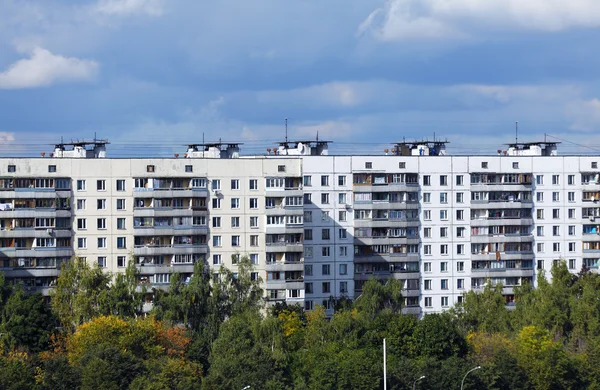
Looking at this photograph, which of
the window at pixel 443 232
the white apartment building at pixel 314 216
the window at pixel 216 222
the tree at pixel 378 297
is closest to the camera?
the white apartment building at pixel 314 216

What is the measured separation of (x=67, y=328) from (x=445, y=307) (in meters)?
42.9

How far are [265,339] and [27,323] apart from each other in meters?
20.4

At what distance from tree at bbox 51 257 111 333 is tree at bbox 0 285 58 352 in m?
1.36

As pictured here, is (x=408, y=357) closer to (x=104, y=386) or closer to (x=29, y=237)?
(x=104, y=386)

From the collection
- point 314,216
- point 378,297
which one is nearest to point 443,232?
point 314,216

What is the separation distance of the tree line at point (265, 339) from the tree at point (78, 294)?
0.32ft

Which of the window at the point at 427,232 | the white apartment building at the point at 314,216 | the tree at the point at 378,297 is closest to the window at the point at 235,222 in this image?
the white apartment building at the point at 314,216

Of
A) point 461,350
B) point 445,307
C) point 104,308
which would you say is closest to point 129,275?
point 104,308

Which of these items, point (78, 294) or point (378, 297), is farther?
point (378, 297)

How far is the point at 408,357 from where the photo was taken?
10781 cm

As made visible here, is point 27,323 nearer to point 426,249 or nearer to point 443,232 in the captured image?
point 426,249

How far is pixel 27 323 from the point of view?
4368 inches

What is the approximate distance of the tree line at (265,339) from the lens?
97.2 metres

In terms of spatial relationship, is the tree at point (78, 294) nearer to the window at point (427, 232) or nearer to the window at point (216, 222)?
the window at point (216, 222)
